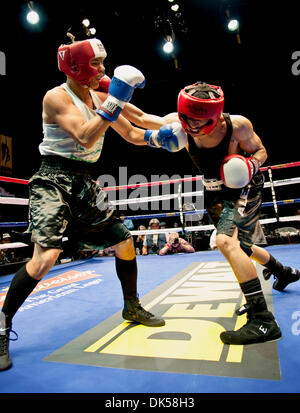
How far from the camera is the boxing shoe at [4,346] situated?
125 centimetres

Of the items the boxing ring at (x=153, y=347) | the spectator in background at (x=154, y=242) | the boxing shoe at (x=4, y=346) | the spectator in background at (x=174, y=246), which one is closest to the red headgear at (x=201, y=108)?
the boxing ring at (x=153, y=347)

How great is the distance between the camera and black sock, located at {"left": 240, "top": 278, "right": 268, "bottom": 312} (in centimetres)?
140

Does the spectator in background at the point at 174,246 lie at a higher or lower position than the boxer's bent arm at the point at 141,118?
lower

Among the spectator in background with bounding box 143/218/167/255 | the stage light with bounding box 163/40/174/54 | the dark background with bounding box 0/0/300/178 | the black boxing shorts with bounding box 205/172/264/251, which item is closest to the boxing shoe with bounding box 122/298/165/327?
the black boxing shorts with bounding box 205/172/264/251

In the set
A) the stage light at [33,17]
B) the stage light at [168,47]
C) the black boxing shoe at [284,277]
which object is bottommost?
the black boxing shoe at [284,277]

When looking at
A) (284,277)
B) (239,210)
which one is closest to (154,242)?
(284,277)

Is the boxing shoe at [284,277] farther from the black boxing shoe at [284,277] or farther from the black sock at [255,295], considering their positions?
the black sock at [255,295]

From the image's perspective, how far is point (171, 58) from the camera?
24.5 ft

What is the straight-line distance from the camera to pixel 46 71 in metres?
6.30

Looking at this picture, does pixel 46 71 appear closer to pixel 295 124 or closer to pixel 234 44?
pixel 234 44

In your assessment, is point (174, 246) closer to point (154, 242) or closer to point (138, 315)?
point (154, 242)

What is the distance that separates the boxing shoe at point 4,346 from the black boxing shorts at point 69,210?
1.48 ft

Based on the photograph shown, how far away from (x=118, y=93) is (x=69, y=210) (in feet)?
2.25

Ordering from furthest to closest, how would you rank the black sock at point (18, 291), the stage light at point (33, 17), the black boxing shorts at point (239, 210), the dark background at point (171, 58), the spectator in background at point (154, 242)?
the spectator in background at point (154, 242) → the dark background at point (171, 58) → the stage light at point (33, 17) → the black boxing shorts at point (239, 210) → the black sock at point (18, 291)
